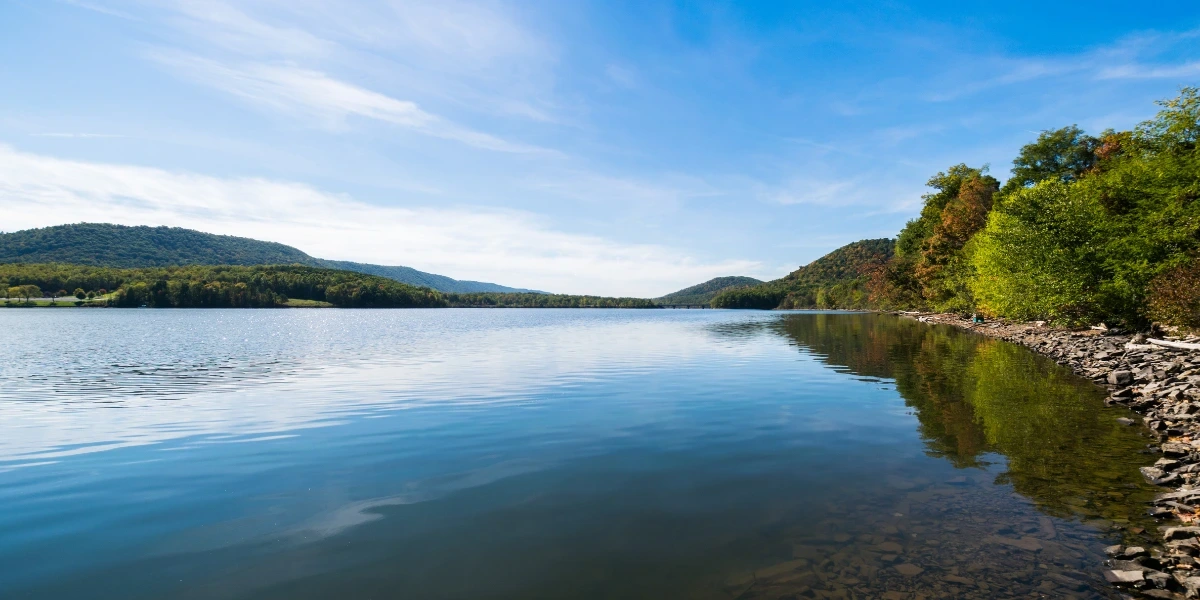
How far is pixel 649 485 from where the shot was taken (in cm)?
1262

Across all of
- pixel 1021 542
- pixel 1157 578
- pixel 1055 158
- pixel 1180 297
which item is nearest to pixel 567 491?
pixel 1021 542

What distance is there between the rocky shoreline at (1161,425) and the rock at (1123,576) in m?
0.01

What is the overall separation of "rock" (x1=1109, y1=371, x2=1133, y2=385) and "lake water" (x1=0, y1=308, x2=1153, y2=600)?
44.8 inches

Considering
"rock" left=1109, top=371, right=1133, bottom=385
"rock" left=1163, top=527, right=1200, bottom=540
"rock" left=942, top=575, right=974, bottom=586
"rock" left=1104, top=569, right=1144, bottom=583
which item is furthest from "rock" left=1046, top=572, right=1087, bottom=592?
"rock" left=1109, top=371, right=1133, bottom=385

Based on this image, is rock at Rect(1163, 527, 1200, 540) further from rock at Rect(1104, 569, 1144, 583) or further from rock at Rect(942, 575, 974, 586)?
rock at Rect(942, 575, 974, 586)

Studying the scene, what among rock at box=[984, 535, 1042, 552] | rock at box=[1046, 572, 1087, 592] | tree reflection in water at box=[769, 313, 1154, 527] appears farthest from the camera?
tree reflection in water at box=[769, 313, 1154, 527]

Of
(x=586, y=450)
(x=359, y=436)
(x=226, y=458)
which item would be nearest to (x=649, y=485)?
(x=586, y=450)

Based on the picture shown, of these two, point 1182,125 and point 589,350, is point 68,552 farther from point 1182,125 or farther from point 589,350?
point 1182,125

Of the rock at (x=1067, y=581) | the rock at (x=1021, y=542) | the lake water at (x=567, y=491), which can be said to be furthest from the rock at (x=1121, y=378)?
the rock at (x=1067, y=581)

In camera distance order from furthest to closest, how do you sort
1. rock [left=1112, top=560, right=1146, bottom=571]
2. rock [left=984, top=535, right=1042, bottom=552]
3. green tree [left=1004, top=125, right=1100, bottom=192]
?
green tree [left=1004, top=125, right=1100, bottom=192] < rock [left=984, top=535, right=1042, bottom=552] < rock [left=1112, top=560, right=1146, bottom=571]

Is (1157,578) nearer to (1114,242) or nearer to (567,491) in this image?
(567,491)

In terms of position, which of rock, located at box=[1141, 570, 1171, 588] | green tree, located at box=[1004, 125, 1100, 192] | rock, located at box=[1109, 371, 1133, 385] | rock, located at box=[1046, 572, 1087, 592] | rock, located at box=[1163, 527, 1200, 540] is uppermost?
green tree, located at box=[1004, 125, 1100, 192]

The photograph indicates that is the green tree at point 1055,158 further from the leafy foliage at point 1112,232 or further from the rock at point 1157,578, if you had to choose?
the rock at point 1157,578

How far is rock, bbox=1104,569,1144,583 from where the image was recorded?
302 inches
